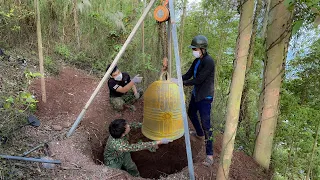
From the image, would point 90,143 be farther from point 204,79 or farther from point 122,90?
point 204,79

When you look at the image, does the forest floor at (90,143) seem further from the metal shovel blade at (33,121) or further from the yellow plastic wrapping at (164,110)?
the yellow plastic wrapping at (164,110)

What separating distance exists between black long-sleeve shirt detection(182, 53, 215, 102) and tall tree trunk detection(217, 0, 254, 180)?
110 centimetres

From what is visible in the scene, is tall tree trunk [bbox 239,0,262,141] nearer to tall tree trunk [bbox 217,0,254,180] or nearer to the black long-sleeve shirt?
the black long-sleeve shirt

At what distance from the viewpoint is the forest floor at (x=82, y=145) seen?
3221 mm

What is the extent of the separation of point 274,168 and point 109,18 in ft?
17.7

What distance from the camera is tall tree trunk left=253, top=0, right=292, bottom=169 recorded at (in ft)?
10.7

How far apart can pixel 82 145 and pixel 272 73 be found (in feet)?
10.0

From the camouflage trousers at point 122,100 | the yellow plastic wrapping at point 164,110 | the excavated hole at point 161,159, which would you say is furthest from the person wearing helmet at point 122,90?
the yellow plastic wrapping at point 164,110

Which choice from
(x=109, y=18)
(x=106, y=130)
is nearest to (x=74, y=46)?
(x=109, y=18)

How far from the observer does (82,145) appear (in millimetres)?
3914

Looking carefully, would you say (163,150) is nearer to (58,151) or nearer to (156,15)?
(58,151)

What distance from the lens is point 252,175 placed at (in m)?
3.59

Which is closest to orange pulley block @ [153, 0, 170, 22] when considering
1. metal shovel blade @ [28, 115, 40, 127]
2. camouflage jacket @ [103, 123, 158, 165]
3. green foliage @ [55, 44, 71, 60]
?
camouflage jacket @ [103, 123, 158, 165]

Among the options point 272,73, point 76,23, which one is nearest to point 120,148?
point 272,73
